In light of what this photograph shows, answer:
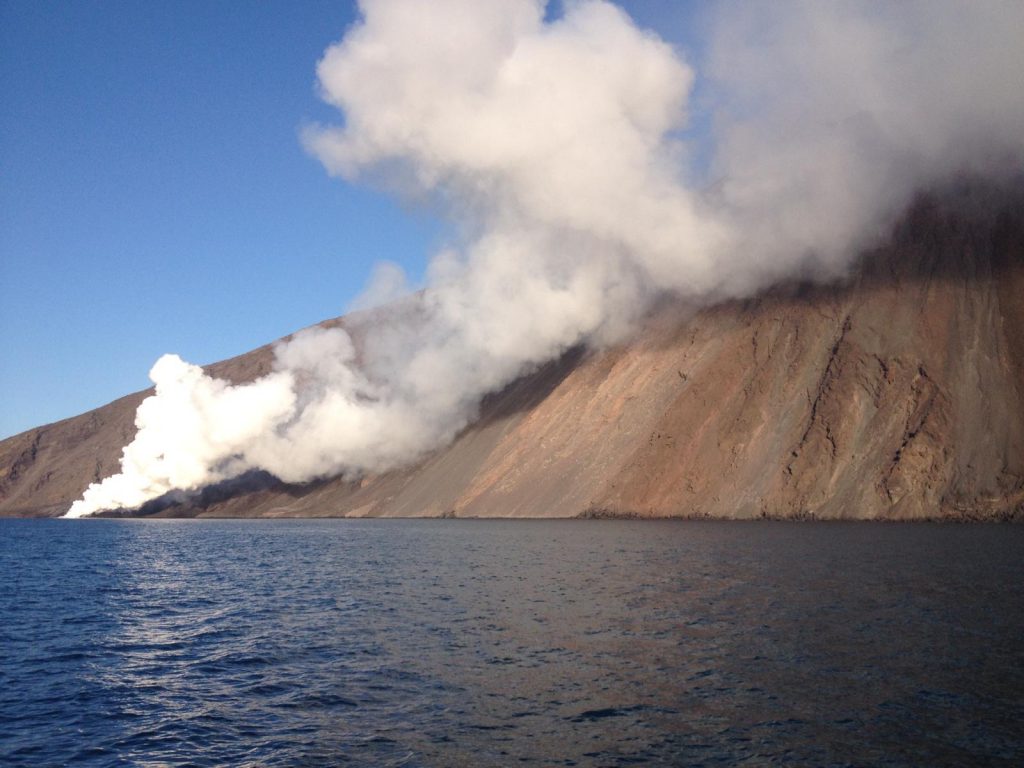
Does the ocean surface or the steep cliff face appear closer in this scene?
the ocean surface

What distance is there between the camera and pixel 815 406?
8569cm

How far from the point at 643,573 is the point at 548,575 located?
4390 millimetres

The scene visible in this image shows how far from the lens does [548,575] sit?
38.6m

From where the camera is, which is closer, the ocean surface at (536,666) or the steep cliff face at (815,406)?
the ocean surface at (536,666)

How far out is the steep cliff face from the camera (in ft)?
244

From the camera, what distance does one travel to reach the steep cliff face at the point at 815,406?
7438 centimetres

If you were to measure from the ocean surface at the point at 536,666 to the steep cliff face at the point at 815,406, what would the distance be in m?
34.4

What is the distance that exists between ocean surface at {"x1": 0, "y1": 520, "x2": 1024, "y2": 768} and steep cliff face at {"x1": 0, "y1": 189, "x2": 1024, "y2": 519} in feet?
113

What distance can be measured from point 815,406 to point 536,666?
237ft

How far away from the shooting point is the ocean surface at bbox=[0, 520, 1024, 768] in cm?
1475

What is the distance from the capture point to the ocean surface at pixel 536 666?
1475 centimetres

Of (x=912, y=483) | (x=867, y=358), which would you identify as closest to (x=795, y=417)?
(x=867, y=358)

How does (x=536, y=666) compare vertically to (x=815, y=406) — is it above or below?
below

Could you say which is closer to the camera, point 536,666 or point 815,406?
point 536,666
